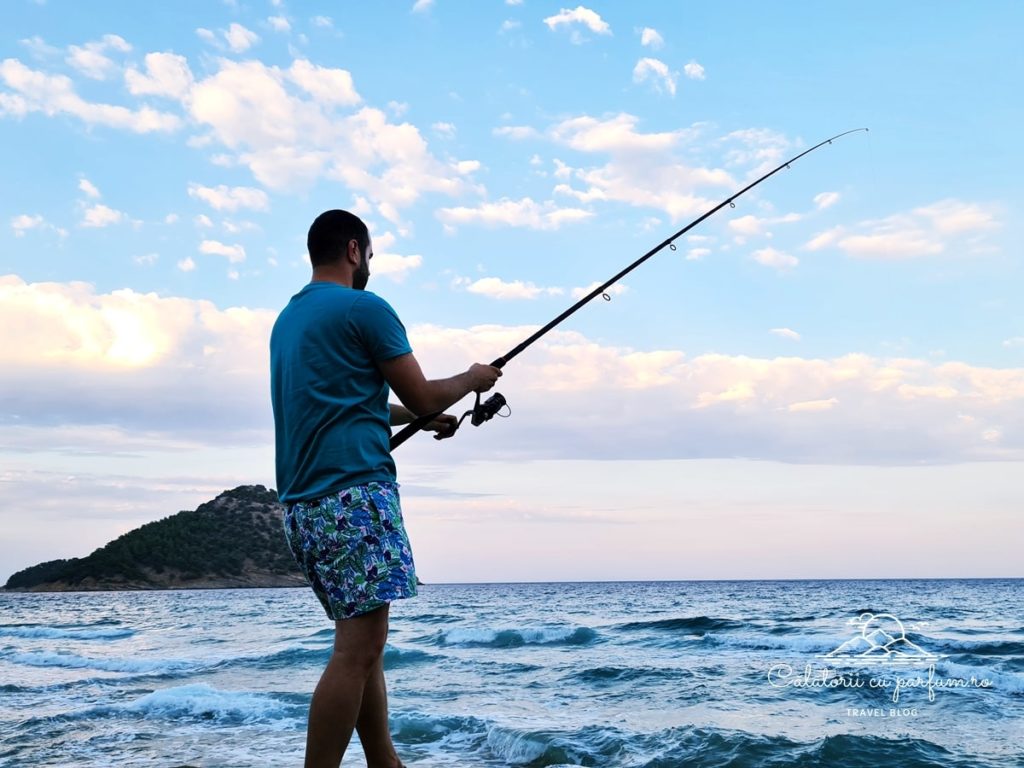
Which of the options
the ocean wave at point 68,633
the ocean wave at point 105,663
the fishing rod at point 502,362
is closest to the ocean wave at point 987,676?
the fishing rod at point 502,362

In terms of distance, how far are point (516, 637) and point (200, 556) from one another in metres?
64.3

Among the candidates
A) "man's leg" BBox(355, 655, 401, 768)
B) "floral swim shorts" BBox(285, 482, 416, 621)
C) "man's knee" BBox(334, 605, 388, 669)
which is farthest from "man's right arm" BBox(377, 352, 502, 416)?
"man's leg" BBox(355, 655, 401, 768)

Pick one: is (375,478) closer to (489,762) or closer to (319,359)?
(319,359)

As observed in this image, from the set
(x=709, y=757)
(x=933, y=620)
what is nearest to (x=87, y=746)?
(x=709, y=757)

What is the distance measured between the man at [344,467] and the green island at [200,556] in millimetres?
71781

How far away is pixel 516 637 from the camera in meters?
16.8

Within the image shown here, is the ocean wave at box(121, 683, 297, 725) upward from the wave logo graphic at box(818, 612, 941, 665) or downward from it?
upward

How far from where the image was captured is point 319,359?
2.46 m

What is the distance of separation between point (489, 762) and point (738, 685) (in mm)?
→ 4660

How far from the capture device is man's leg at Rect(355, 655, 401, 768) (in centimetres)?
262

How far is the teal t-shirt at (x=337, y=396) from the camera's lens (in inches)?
94.8

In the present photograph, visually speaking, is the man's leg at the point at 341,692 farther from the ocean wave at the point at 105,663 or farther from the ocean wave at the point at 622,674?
the ocean wave at the point at 105,663

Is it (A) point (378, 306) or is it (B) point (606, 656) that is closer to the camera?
(A) point (378, 306)

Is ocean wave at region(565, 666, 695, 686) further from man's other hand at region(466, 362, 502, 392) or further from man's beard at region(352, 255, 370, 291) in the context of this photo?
man's beard at region(352, 255, 370, 291)
